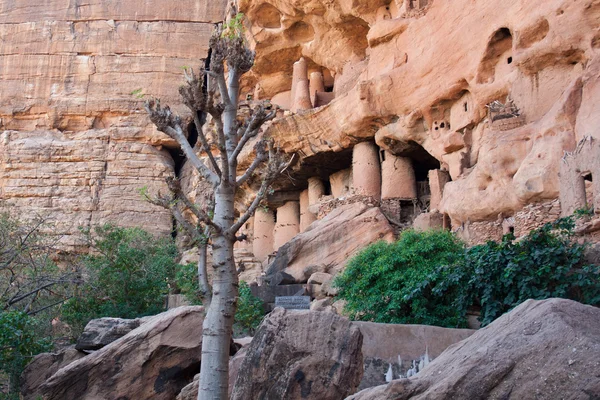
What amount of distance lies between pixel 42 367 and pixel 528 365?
973 cm

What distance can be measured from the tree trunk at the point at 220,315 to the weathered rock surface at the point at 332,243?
38.0 feet

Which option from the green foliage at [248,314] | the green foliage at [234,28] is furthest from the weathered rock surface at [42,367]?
the green foliage at [234,28]

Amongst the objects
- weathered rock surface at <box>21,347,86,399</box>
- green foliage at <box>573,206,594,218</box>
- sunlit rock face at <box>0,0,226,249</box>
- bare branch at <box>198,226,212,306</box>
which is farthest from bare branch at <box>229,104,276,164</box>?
sunlit rock face at <box>0,0,226,249</box>

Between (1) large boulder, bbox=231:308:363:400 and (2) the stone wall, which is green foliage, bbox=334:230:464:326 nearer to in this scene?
(2) the stone wall

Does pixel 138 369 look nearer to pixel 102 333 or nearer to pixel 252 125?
pixel 102 333

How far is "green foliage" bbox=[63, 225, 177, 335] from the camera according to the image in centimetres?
1705

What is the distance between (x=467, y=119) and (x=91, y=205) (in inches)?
829

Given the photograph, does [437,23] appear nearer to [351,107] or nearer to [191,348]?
[351,107]

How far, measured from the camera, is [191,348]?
9336 mm

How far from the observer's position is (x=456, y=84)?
1869 centimetres

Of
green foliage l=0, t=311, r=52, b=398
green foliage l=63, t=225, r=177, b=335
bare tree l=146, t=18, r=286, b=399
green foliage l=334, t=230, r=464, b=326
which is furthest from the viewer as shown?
green foliage l=63, t=225, r=177, b=335

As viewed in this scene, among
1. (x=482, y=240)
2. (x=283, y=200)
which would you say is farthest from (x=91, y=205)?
(x=482, y=240)

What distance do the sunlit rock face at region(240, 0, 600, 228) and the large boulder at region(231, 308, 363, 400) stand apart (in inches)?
360

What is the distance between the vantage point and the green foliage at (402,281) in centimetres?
1115
